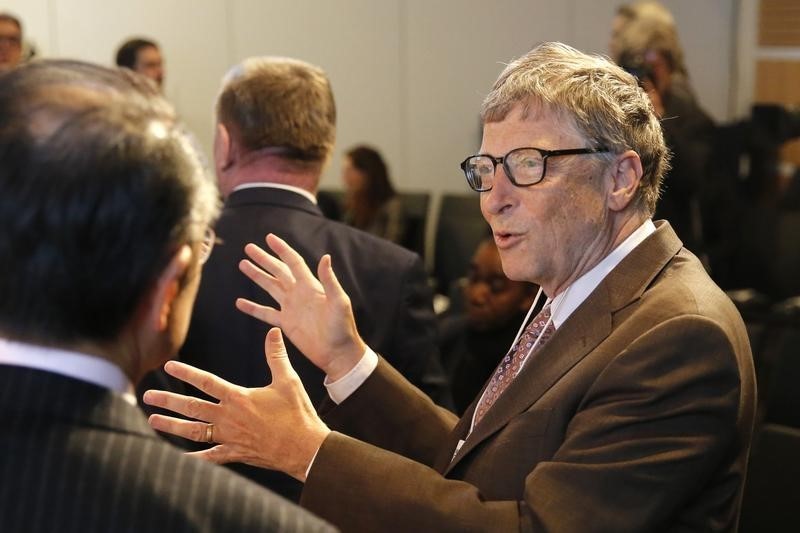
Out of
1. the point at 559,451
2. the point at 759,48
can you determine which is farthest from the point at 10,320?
the point at 759,48

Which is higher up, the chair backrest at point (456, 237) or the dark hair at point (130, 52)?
the dark hair at point (130, 52)

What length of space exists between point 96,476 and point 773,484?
2.14 metres

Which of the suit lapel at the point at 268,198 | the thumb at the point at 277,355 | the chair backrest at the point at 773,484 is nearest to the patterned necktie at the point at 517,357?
the thumb at the point at 277,355

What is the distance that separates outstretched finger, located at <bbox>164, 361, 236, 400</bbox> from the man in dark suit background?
0.71m

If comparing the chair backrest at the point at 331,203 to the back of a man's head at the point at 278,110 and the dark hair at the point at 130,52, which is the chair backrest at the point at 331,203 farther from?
the back of a man's head at the point at 278,110

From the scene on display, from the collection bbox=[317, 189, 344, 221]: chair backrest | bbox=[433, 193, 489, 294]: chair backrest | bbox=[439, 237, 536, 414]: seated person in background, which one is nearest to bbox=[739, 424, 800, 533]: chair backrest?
bbox=[439, 237, 536, 414]: seated person in background

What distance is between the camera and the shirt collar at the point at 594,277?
1688 millimetres

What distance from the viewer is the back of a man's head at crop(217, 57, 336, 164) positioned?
2410 millimetres

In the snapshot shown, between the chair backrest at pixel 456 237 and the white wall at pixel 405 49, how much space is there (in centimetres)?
106

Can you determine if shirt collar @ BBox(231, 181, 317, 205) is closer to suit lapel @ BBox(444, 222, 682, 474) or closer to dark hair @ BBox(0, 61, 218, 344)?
suit lapel @ BBox(444, 222, 682, 474)

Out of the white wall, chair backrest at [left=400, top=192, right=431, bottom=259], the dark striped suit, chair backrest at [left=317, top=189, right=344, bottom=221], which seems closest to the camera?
the dark striped suit

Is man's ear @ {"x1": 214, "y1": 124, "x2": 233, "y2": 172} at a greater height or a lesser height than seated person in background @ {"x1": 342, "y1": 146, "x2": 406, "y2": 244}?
greater

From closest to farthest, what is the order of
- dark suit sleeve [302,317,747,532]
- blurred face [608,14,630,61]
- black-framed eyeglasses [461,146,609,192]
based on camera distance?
dark suit sleeve [302,317,747,532]
black-framed eyeglasses [461,146,609,192]
blurred face [608,14,630,61]

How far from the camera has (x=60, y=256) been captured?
0.93 meters
